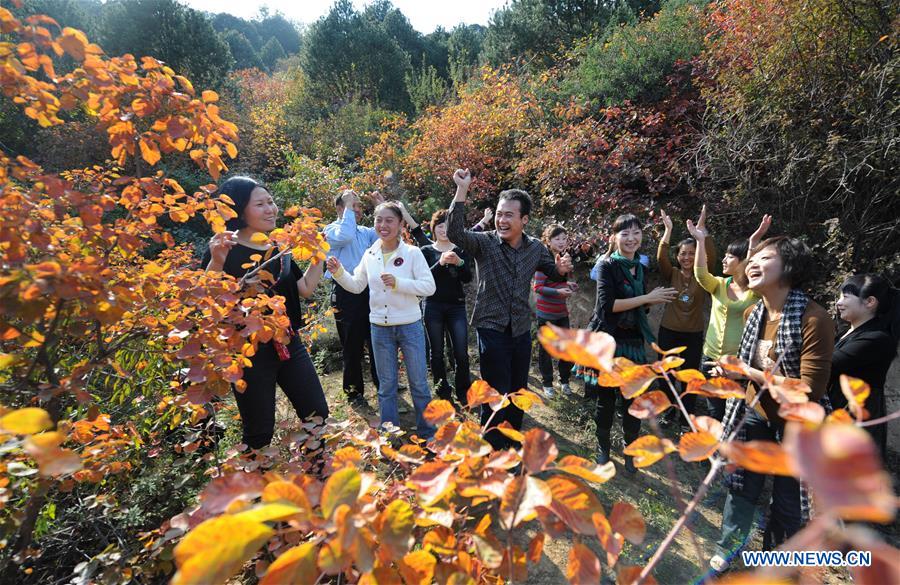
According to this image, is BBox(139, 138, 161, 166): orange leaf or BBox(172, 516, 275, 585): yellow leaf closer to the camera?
BBox(172, 516, 275, 585): yellow leaf

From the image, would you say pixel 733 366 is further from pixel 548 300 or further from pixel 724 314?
pixel 548 300

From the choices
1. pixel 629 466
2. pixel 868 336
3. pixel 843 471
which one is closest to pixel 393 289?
pixel 629 466

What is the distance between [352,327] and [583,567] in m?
3.46

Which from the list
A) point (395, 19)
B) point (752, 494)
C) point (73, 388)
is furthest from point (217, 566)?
point (395, 19)

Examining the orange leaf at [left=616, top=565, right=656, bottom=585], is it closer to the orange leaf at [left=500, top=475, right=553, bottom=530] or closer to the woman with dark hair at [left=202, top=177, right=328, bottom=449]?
the orange leaf at [left=500, top=475, right=553, bottom=530]

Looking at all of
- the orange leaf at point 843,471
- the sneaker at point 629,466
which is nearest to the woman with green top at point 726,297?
the sneaker at point 629,466

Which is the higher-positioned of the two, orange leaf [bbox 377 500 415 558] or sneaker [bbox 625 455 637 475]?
orange leaf [bbox 377 500 415 558]

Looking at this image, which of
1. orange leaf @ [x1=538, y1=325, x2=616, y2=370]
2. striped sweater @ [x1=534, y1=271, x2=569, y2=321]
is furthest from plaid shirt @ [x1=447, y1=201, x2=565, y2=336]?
orange leaf @ [x1=538, y1=325, x2=616, y2=370]

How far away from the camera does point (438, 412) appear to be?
1.17 m

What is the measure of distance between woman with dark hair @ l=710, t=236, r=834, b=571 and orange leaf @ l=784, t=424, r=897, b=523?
2.07m

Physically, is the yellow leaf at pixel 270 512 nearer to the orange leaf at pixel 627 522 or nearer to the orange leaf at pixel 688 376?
the orange leaf at pixel 627 522

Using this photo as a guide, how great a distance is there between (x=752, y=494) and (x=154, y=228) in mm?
→ 3220

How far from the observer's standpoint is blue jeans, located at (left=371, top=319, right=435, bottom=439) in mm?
3299

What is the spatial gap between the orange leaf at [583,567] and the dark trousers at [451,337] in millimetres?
3070
